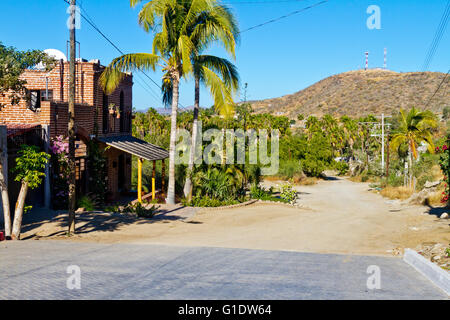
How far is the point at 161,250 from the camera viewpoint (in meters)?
11.2

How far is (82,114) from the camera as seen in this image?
Result: 63.8ft

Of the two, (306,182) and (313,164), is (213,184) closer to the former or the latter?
(306,182)

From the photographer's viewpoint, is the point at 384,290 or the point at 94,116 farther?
the point at 94,116

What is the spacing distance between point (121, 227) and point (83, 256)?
5439 mm

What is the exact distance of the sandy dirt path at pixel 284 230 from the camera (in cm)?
1373

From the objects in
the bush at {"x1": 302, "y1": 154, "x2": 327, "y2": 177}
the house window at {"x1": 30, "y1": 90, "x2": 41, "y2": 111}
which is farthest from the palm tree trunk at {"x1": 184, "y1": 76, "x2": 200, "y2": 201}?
the bush at {"x1": 302, "y1": 154, "x2": 327, "y2": 177}

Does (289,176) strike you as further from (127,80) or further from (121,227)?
(121,227)

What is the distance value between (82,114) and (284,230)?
9.85 metres

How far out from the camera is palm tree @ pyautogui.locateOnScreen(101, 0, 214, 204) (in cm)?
1909

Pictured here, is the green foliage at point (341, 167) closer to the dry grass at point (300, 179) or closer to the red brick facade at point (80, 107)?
the dry grass at point (300, 179)

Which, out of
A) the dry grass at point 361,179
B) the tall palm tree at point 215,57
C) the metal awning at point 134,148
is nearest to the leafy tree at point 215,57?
the tall palm tree at point 215,57

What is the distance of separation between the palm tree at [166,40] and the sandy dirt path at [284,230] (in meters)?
6.45

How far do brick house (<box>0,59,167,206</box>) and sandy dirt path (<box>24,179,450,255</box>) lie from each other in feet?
13.4
